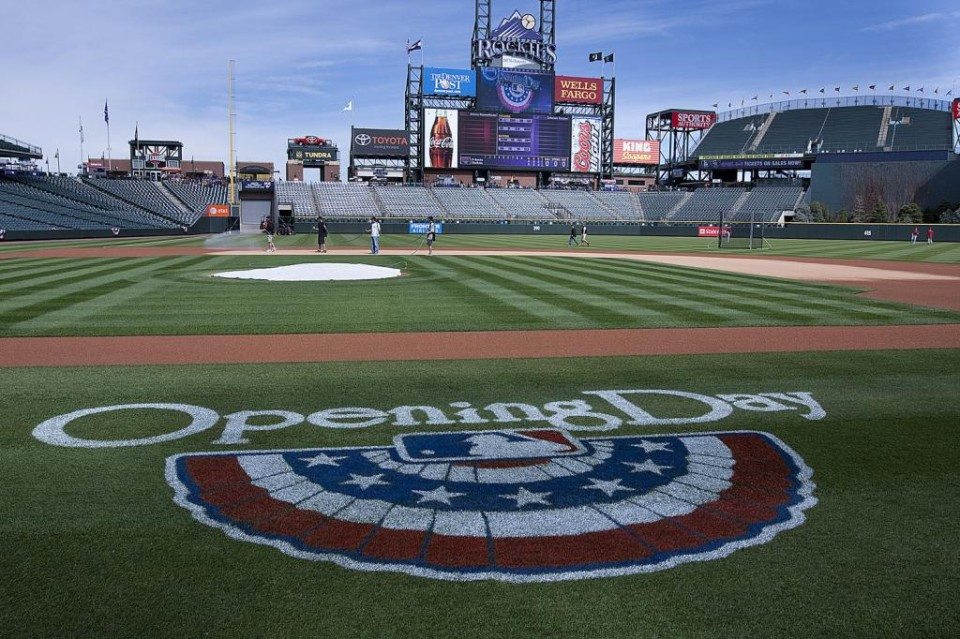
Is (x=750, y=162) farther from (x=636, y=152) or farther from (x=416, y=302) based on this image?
(x=416, y=302)

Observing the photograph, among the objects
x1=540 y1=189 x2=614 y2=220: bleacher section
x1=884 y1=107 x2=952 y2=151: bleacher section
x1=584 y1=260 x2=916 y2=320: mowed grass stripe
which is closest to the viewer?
x1=584 y1=260 x2=916 y2=320: mowed grass stripe

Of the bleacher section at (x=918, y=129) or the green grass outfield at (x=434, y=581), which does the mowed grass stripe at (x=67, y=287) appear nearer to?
the green grass outfield at (x=434, y=581)

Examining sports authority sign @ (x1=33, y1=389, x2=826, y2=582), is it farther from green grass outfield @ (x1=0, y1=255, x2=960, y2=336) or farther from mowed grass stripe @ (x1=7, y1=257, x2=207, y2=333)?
mowed grass stripe @ (x1=7, y1=257, x2=207, y2=333)

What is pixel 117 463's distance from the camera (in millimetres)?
5359

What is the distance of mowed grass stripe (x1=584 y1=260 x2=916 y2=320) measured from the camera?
1480cm

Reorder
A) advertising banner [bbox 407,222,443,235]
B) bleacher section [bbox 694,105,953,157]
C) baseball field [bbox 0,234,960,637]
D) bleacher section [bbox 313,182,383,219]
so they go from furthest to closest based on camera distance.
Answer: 1. bleacher section [bbox 694,105,953,157]
2. bleacher section [bbox 313,182,383,219]
3. advertising banner [bbox 407,222,443,235]
4. baseball field [bbox 0,234,960,637]

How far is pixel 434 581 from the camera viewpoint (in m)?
3.69

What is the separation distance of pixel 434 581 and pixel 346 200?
71177 millimetres

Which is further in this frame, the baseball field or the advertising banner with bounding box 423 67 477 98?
the advertising banner with bounding box 423 67 477 98

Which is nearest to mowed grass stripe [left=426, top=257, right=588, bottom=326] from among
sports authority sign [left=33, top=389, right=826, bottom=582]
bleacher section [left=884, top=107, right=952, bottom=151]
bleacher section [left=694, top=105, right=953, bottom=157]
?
sports authority sign [left=33, top=389, right=826, bottom=582]

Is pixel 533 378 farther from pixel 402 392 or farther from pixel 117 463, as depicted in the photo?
pixel 117 463

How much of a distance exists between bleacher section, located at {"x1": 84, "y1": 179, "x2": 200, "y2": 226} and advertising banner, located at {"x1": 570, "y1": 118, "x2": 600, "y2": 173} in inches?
1562

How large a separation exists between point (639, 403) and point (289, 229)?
177ft

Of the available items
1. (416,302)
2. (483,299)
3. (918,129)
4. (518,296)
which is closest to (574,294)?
(518,296)
